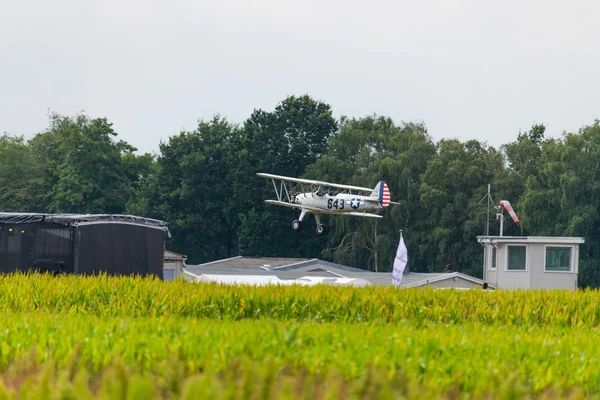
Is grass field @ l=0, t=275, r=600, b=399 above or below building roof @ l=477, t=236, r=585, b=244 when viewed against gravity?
below

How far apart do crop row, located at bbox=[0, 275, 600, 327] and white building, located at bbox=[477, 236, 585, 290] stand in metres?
33.9

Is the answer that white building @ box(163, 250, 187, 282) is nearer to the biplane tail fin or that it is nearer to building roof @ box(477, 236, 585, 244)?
building roof @ box(477, 236, 585, 244)

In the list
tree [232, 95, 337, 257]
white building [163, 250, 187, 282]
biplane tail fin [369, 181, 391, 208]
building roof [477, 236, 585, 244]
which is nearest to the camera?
white building [163, 250, 187, 282]

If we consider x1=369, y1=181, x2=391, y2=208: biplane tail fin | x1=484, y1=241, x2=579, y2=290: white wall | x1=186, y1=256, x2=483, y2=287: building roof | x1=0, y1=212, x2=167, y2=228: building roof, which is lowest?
x1=186, y1=256, x2=483, y2=287: building roof

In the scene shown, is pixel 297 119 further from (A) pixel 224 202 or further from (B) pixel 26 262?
(B) pixel 26 262

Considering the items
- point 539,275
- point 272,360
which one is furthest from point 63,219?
point 539,275

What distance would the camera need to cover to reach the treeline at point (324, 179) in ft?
256

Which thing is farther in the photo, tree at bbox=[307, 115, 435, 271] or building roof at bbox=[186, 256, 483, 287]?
tree at bbox=[307, 115, 435, 271]

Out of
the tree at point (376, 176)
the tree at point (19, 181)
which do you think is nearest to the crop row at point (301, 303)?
the tree at point (376, 176)

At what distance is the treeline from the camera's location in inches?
3071

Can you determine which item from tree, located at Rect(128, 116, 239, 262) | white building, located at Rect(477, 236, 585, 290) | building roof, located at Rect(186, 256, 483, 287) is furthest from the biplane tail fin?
tree, located at Rect(128, 116, 239, 262)

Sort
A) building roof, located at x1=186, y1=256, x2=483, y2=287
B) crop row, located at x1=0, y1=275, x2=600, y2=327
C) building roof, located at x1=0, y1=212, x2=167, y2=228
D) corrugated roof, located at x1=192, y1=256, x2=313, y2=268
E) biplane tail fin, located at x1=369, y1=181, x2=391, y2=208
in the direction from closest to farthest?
crop row, located at x1=0, y1=275, x2=600, y2=327 < building roof, located at x1=0, y1=212, x2=167, y2=228 < building roof, located at x1=186, y1=256, x2=483, y2=287 < biplane tail fin, located at x1=369, y1=181, x2=391, y2=208 < corrugated roof, located at x1=192, y1=256, x2=313, y2=268

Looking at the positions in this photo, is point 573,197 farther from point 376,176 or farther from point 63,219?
point 63,219

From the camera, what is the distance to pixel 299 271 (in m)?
66.0
